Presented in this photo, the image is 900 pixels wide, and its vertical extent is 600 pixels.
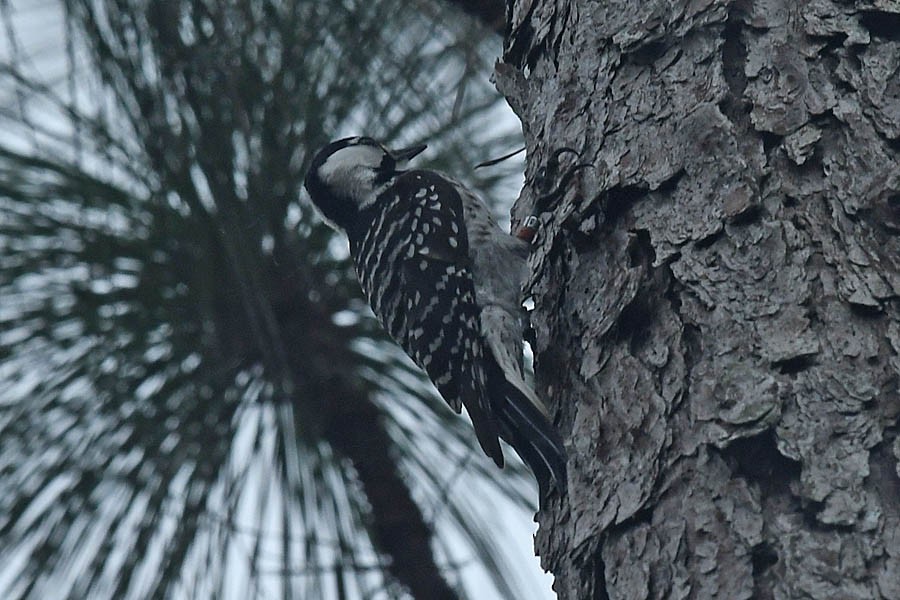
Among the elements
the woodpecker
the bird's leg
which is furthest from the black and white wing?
the bird's leg

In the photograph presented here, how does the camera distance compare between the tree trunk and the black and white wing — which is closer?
the tree trunk

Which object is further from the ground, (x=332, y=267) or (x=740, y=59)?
(x=740, y=59)

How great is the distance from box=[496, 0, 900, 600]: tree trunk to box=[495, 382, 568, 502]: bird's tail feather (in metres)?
0.03

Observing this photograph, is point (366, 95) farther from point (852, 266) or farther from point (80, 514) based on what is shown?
point (852, 266)

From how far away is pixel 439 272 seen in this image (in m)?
2.40

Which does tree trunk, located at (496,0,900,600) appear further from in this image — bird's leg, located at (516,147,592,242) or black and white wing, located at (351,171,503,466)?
black and white wing, located at (351,171,503,466)

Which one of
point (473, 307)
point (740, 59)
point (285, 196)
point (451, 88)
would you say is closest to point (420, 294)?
point (473, 307)

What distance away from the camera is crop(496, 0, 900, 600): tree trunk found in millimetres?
1234

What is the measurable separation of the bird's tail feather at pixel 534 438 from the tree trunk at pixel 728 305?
1.4 inches

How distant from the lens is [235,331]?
2.32m

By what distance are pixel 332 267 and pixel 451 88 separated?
0.45 metres

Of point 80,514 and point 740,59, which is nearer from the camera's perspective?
point 740,59

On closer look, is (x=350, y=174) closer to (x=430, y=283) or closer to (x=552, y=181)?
(x=430, y=283)

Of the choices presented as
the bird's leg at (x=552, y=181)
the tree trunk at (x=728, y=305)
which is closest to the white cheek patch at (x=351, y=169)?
the bird's leg at (x=552, y=181)
